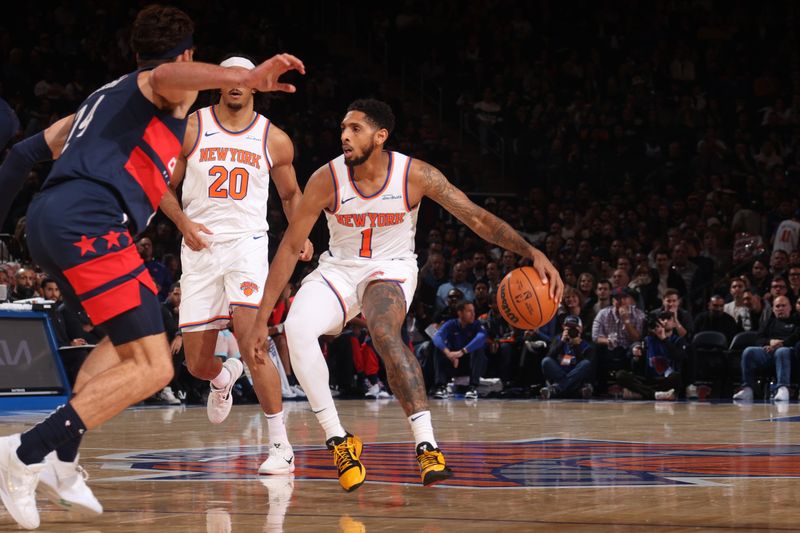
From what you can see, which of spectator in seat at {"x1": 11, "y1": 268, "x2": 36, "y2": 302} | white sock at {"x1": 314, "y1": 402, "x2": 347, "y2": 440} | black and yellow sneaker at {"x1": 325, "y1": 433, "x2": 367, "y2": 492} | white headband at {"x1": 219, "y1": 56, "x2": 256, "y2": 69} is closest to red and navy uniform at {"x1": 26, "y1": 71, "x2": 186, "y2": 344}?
black and yellow sneaker at {"x1": 325, "y1": 433, "x2": 367, "y2": 492}

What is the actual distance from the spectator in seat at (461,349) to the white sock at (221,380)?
25.3 ft

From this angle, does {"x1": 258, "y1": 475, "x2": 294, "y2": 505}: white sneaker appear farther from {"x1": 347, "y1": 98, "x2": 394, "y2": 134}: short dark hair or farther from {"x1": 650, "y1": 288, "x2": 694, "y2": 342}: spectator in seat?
{"x1": 650, "y1": 288, "x2": 694, "y2": 342}: spectator in seat

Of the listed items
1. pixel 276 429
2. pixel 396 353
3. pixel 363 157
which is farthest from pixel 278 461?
pixel 363 157

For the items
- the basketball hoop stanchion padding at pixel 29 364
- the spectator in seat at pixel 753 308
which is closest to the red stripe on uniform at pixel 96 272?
the basketball hoop stanchion padding at pixel 29 364

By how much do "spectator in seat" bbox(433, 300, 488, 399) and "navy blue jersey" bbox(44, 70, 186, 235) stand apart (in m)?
10.2

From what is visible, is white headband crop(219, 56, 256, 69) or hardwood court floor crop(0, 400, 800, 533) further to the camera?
white headband crop(219, 56, 256, 69)

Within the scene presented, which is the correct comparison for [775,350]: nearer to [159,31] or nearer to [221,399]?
[221,399]

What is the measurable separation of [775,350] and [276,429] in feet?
28.7

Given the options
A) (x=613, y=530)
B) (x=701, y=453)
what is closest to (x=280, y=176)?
(x=701, y=453)

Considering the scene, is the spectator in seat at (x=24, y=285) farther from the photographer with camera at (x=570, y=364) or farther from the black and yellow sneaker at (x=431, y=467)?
the black and yellow sneaker at (x=431, y=467)

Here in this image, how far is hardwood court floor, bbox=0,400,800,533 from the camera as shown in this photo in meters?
4.12

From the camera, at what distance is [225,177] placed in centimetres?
659

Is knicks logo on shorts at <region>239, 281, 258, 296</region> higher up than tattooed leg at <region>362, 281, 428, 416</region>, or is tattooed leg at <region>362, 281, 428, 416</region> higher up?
knicks logo on shorts at <region>239, 281, 258, 296</region>

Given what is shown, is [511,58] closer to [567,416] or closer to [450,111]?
[450,111]
